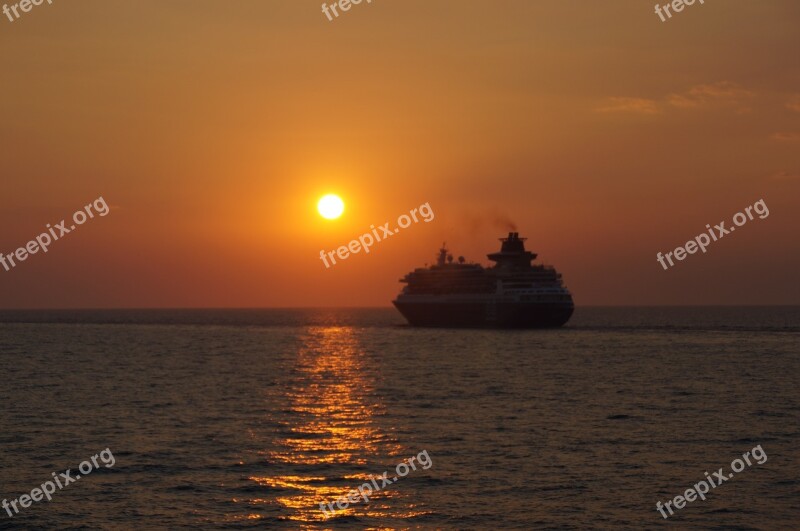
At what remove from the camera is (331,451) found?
3816cm

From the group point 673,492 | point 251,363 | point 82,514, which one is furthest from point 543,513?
point 251,363

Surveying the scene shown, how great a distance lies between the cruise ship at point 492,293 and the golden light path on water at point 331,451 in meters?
84.4

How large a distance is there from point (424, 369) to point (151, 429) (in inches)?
1495

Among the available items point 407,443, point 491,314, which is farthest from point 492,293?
point 407,443

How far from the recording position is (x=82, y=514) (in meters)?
28.1

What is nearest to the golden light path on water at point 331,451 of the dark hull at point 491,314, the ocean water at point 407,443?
the ocean water at point 407,443

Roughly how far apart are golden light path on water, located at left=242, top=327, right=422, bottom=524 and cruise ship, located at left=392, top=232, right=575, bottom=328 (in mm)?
84372

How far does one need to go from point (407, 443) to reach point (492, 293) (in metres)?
118

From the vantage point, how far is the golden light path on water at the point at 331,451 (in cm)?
2909

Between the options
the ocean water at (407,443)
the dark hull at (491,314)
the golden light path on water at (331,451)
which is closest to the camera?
the ocean water at (407,443)

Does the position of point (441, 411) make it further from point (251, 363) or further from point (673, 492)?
point (251, 363)

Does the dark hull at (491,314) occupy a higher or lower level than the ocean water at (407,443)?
higher

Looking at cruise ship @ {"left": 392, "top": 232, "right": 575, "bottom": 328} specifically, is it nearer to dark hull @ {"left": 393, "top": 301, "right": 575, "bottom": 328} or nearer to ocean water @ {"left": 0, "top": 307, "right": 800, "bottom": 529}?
dark hull @ {"left": 393, "top": 301, "right": 575, "bottom": 328}

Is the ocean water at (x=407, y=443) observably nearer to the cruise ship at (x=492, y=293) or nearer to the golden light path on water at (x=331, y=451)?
the golden light path on water at (x=331, y=451)
